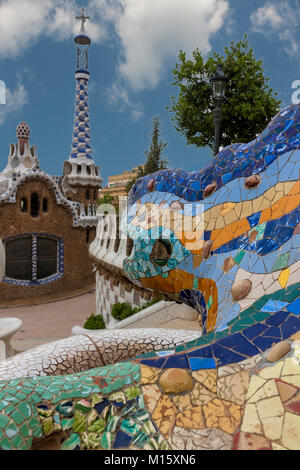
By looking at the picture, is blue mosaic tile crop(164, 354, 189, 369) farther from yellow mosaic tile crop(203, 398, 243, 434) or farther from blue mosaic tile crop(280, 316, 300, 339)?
blue mosaic tile crop(280, 316, 300, 339)

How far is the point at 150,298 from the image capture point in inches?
320

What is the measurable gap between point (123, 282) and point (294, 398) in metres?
7.72

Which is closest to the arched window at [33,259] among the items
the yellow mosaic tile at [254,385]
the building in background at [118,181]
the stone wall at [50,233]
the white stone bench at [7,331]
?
the stone wall at [50,233]

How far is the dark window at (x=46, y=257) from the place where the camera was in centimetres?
1830

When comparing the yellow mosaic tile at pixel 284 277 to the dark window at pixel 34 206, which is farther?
the dark window at pixel 34 206

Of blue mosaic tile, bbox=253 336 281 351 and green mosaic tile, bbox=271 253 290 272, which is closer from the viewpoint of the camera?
blue mosaic tile, bbox=253 336 281 351

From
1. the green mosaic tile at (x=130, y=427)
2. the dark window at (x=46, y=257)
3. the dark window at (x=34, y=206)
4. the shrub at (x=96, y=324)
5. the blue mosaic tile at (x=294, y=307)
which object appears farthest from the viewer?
the dark window at (x=46, y=257)

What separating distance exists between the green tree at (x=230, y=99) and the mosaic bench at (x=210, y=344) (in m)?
10.4

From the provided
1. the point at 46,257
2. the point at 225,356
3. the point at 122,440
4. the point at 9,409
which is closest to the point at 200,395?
the point at 225,356

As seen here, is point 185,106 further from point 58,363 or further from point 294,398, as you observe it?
point 294,398

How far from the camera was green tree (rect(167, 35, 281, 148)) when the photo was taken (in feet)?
40.0

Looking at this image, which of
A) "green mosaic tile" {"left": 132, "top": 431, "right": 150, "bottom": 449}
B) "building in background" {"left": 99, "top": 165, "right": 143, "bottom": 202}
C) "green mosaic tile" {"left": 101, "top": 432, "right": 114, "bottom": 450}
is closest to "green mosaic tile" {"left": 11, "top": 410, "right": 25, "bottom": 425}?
"green mosaic tile" {"left": 101, "top": 432, "right": 114, "bottom": 450}

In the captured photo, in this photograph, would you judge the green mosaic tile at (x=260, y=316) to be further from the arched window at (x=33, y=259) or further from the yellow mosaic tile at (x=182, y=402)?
the arched window at (x=33, y=259)

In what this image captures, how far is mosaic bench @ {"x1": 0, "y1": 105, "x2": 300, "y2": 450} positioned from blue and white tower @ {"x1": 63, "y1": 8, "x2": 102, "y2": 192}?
18.1 meters
